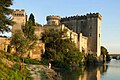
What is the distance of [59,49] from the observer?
49.5m

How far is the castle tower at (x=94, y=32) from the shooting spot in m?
80.2

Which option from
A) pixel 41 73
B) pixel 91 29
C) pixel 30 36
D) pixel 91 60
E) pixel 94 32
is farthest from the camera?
pixel 91 29

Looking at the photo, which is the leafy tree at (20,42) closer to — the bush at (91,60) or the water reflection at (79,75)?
the water reflection at (79,75)

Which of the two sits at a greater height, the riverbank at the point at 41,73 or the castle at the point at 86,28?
the castle at the point at 86,28

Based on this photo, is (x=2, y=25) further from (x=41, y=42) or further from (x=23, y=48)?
(x=41, y=42)

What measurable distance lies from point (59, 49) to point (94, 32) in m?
32.8

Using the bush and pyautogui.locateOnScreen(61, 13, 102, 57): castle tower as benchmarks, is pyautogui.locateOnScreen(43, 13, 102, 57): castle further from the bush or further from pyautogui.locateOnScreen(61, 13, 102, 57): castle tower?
the bush

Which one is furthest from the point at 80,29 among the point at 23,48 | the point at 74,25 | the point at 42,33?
the point at 23,48

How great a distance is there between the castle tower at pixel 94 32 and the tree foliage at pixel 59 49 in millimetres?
27879

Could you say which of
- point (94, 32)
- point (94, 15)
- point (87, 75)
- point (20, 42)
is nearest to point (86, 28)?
point (94, 32)

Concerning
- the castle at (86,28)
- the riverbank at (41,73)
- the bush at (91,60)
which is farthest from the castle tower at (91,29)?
the riverbank at (41,73)

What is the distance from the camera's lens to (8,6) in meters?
27.3

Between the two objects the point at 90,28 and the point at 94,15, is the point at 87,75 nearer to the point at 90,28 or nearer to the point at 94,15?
the point at 90,28

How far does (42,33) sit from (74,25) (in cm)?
3420
